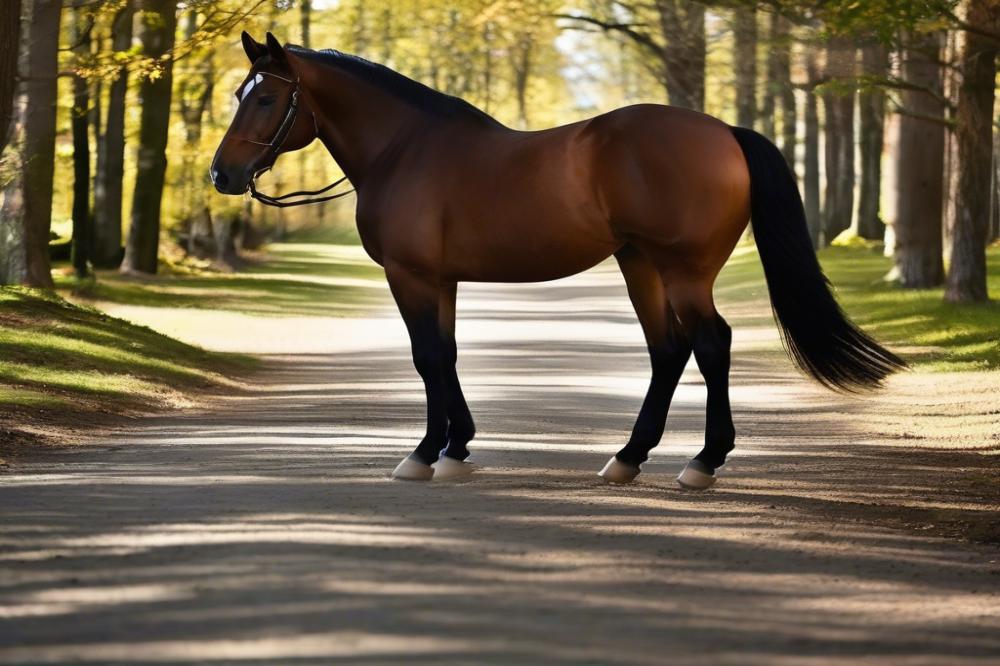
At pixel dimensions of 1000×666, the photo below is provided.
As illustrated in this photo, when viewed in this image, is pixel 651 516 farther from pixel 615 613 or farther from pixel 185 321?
pixel 185 321

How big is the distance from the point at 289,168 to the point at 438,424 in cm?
5595

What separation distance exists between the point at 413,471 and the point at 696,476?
1.65m

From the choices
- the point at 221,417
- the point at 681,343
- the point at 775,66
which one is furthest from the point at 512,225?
the point at 775,66

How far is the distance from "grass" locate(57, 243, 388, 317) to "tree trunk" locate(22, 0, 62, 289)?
175 inches

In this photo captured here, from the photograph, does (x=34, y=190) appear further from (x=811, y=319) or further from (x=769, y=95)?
(x=769, y=95)

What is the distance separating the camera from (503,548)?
25.8 ft

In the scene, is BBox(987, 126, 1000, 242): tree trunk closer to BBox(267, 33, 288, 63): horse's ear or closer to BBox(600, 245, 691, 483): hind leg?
BBox(600, 245, 691, 483): hind leg

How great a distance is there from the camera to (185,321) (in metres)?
30.6

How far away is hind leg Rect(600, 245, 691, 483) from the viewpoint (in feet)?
34.6

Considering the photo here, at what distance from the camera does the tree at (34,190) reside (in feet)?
Answer: 88.8

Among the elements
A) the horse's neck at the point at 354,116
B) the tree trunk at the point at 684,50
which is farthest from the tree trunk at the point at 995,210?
the horse's neck at the point at 354,116

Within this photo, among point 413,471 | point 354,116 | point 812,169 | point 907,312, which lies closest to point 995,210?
point 812,169

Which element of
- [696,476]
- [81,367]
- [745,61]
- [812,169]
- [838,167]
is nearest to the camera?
[696,476]

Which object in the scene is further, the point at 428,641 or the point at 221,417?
the point at 221,417
